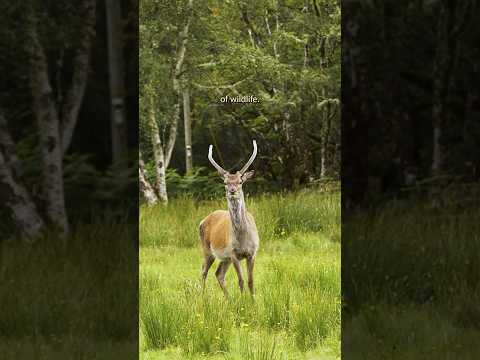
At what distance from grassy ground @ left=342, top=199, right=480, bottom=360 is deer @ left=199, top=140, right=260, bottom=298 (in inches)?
30.6

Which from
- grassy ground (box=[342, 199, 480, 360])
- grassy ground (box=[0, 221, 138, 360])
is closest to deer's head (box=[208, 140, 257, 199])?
grassy ground (box=[0, 221, 138, 360])

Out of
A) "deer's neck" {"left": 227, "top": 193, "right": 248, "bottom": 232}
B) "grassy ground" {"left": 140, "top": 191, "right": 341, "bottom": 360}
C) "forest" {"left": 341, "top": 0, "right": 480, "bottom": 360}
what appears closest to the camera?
"grassy ground" {"left": 140, "top": 191, "right": 341, "bottom": 360}

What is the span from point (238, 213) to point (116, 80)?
1.32 meters

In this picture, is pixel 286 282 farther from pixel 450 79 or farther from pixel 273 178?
pixel 450 79

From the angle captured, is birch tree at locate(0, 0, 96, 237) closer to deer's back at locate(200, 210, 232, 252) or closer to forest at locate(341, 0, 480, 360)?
deer's back at locate(200, 210, 232, 252)

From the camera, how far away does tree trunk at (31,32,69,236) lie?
5.62 metres

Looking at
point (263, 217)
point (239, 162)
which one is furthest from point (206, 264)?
point (239, 162)

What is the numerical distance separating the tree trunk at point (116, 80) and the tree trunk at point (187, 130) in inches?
18.1

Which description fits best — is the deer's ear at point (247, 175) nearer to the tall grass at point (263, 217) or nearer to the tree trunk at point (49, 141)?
the tall grass at point (263, 217)

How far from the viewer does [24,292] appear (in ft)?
18.3

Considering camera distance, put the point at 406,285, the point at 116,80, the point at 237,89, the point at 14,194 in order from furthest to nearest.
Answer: the point at 406,285 → the point at 14,194 → the point at 116,80 → the point at 237,89

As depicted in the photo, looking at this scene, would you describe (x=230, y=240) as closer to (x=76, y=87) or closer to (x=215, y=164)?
(x=215, y=164)

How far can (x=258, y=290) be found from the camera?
5.30 m

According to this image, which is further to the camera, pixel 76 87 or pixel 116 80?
pixel 76 87
